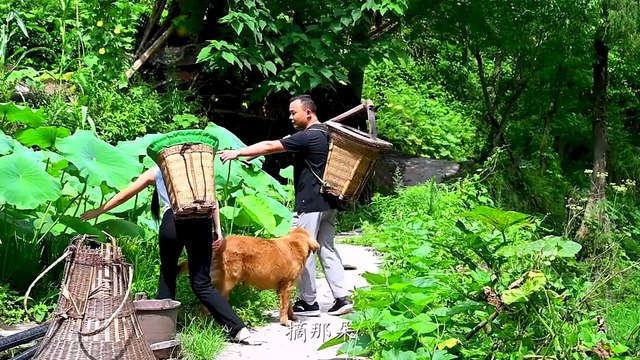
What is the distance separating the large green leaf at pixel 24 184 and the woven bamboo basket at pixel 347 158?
204 centimetres

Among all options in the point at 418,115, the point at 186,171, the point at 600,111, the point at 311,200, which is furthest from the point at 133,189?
the point at 418,115

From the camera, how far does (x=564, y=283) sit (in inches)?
189

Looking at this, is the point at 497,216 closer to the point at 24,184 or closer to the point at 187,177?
the point at 187,177

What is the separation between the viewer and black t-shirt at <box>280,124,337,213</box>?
6441mm

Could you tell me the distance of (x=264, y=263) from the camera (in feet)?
19.5

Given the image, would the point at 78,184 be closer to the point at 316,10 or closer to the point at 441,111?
the point at 316,10

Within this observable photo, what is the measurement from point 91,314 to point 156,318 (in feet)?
2.98

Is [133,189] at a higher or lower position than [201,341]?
higher

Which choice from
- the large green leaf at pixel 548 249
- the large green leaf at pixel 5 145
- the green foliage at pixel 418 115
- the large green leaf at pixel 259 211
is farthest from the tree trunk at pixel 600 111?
the large green leaf at pixel 5 145

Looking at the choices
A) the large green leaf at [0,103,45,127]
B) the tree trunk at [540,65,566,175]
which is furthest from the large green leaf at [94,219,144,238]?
the tree trunk at [540,65,566,175]

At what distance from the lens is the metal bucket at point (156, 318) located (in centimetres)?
509

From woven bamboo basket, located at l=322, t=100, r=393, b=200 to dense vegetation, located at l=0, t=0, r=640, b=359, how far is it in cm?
75

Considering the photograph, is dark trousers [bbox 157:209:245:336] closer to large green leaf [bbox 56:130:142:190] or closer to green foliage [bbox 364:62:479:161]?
large green leaf [bbox 56:130:142:190]

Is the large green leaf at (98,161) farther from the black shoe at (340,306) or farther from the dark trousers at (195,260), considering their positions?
the black shoe at (340,306)
